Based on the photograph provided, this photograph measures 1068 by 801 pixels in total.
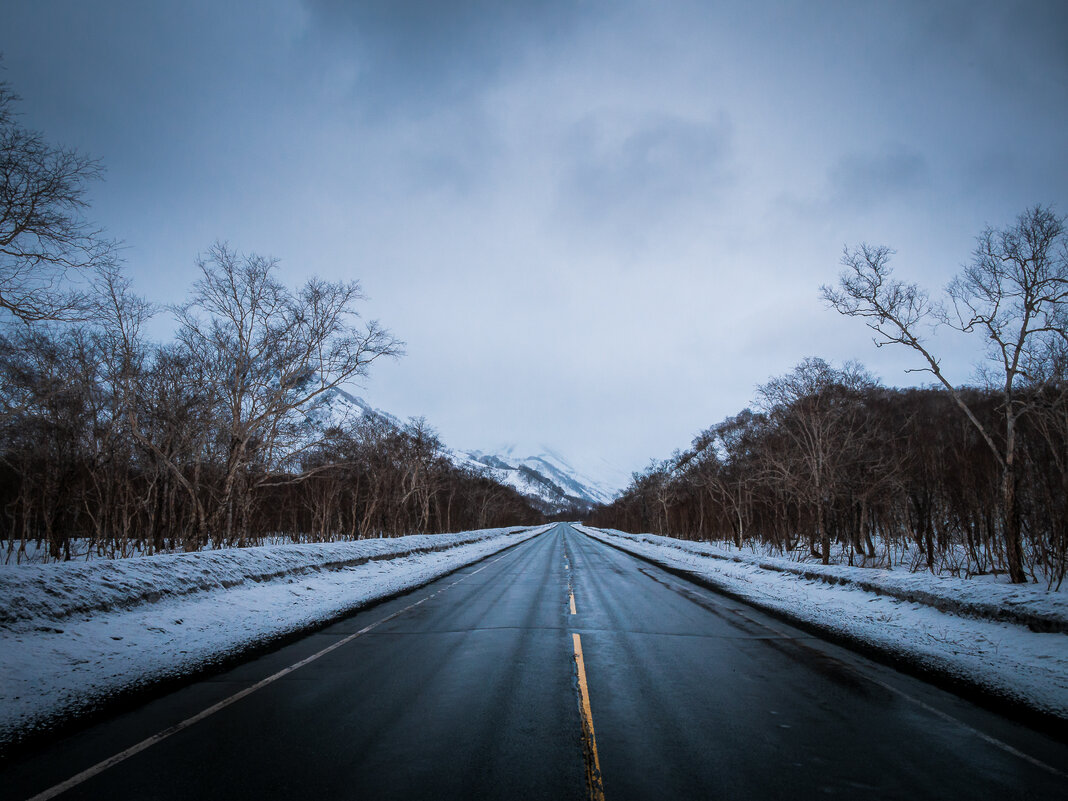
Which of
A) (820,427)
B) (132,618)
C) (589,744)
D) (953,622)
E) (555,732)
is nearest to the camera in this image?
(589,744)

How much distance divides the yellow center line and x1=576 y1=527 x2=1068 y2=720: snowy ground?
4.80m

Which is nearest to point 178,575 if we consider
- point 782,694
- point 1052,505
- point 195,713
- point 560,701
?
A: point 195,713

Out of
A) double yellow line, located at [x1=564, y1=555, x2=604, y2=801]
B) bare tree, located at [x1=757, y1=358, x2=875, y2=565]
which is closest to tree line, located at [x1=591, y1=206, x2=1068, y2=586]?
bare tree, located at [x1=757, y1=358, x2=875, y2=565]

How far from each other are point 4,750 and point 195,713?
52.7 inches

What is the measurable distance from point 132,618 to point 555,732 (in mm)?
8159

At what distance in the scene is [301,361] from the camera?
21.7m

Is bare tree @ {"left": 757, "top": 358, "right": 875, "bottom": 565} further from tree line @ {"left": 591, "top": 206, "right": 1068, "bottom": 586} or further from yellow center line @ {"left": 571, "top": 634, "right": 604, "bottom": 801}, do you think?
yellow center line @ {"left": 571, "top": 634, "right": 604, "bottom": 801}

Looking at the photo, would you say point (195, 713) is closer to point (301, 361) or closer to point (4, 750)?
point (4, 750)

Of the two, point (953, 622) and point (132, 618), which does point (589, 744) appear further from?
point (953, 622)

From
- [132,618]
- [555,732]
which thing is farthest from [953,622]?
[132,618]

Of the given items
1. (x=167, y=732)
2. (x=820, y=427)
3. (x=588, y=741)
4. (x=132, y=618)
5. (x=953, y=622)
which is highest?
(x=820, y=427)

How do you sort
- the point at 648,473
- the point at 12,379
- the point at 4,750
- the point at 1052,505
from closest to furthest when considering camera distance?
the point at 4,750 < the point at 1052,505 < the point at 12,379 < the point at 648,473

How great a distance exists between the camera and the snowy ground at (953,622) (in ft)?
20.9

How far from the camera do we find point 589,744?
13.9ft
